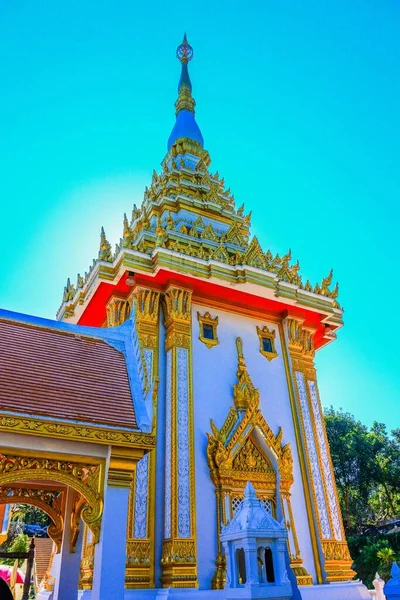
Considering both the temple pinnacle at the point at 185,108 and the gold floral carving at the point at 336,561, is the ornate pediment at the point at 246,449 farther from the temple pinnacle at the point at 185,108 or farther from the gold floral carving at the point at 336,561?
the temple pinnacle at the point at 185,108

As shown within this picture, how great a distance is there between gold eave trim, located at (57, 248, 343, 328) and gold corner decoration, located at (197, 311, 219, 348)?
916 millimetres

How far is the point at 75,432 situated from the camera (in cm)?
488

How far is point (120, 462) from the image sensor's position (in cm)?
502

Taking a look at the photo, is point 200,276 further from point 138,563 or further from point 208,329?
point 138,563

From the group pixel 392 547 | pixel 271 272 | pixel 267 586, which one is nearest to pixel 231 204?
pixel 271 272

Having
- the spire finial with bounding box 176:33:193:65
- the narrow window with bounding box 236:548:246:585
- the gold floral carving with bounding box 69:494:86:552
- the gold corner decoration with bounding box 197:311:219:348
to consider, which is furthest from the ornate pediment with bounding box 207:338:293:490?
the spire finial with bounding box 176:33:193:65

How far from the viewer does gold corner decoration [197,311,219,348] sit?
11.8 m

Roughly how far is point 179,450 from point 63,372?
4819 millimetres

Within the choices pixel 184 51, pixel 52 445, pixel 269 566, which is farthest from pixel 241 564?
pixel 184 51

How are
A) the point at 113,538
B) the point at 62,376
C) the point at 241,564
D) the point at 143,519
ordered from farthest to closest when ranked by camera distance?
the point at 143,519 < the point at 241,564 < the point at 62,376 < the point at 113,538

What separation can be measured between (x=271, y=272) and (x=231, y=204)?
445 cm

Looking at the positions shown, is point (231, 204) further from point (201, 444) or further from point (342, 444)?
point (342, 444)

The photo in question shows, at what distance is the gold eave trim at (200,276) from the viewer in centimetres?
1128

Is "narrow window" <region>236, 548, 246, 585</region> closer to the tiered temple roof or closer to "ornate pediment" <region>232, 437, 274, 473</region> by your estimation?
"ornate pediment" <region>232, 437, 274, 473</region>
